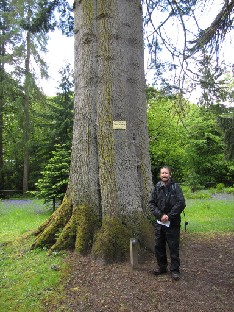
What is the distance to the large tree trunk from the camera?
524 centimetres

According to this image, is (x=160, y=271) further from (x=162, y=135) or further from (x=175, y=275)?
(x=162, y=135)

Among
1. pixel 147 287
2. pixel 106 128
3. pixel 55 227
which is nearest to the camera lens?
pixel 147 287

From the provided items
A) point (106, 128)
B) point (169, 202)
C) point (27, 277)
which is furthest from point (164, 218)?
point (27, 277)

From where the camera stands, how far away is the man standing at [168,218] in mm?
4484

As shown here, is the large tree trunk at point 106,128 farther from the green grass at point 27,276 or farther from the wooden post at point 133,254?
the wooden post at point 133,254

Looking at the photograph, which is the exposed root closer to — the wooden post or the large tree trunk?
the large tree trunk

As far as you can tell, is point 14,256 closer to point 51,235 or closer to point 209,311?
point 51,235

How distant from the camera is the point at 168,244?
180 inches

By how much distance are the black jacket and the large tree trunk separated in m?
0.69

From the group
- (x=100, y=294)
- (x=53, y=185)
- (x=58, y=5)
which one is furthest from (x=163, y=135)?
(x=100, y=294)

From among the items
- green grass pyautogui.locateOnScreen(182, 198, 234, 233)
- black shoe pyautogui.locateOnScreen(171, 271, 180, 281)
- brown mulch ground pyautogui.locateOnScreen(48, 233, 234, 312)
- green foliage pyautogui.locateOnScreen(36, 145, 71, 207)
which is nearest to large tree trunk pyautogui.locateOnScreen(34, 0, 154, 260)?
brown mulch ground pyautogui.locateOnScreen(48, 233, 234, 312)

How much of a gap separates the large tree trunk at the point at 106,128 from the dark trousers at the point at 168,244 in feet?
2.32

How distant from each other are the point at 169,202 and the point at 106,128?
1584mm

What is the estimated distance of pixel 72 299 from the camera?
153 inches
